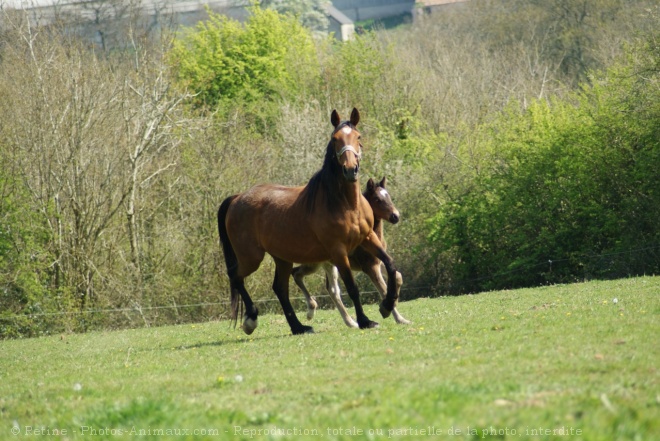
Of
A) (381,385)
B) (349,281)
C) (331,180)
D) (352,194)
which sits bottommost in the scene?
(349,281)

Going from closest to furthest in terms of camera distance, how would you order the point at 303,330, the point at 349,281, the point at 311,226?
1. the point at 349,281
2. the point at 311,226
3. the point at 303,330

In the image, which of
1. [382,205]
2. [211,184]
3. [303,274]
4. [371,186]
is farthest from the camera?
[211,184]

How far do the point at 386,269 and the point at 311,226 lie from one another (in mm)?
1407

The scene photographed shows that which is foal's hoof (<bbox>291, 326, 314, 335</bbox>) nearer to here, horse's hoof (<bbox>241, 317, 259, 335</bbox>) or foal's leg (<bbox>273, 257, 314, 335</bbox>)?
foal's leg (<bbox>273, 257, 314, 335</bbox>)

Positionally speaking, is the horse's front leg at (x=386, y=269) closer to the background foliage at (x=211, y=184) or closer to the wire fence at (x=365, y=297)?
the wire fence at (x=365, y=297)

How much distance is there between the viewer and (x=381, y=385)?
27.2 feet

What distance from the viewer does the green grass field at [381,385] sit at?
6336 mm

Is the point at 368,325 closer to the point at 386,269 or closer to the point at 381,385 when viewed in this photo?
the point at 386,269

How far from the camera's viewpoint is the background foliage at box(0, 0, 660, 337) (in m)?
29.9

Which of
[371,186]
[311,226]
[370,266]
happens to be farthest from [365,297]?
[311,226]

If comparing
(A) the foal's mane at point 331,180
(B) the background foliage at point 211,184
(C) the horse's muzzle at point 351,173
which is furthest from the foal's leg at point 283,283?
(B) the background foliage at point 211,184

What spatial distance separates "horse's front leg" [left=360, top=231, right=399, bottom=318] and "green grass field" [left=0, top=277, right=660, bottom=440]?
0.46m

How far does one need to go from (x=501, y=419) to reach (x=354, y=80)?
45.9m

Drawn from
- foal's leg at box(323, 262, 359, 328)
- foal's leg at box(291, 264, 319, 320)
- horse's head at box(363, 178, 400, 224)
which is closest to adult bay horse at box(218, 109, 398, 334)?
foal's leg at box(323, 262, 359, 328)
